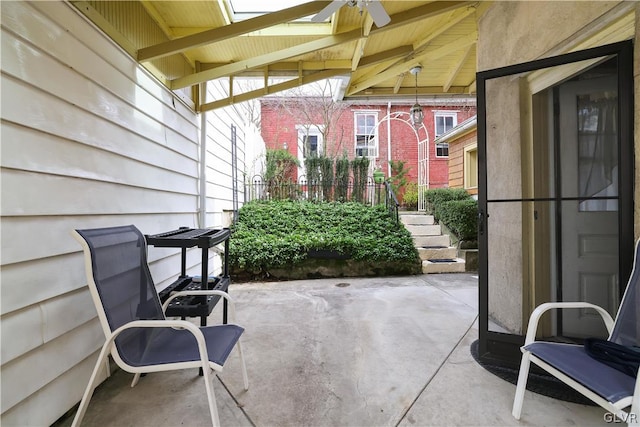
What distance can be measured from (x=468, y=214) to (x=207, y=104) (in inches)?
187

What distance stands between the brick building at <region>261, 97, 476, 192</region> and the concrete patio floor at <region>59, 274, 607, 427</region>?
860 cm

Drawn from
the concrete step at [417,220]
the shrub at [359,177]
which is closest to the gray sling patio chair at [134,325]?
the concrete step at [417,220]

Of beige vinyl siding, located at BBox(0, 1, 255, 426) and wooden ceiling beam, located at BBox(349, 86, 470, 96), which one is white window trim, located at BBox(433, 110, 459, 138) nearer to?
wooden ceiling beam, located at BBox(349, 86, 470, 96)

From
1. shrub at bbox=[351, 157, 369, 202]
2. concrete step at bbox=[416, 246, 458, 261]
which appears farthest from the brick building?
concrete step at bbox=[416, 246, 458, 261]

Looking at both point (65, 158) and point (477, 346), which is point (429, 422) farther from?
point (65, 158)

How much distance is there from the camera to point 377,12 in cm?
225

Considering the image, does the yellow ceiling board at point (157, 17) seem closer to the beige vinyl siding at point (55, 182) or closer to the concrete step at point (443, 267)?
the beige vinyl siding at point (55, 182)

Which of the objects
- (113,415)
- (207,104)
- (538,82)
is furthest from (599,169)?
(207,104)

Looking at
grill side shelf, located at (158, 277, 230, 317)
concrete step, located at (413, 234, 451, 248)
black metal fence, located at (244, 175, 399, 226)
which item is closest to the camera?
grill side shelf, located at (158, 277, 230, 317)

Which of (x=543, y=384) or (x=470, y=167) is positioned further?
(x=470, y=167)

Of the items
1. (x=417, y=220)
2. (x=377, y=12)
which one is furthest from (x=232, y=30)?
(x=417, y=220)

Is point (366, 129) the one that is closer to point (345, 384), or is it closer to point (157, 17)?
point (157, 17)

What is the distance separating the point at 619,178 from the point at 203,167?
13.3 ft

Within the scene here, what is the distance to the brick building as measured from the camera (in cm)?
1087
